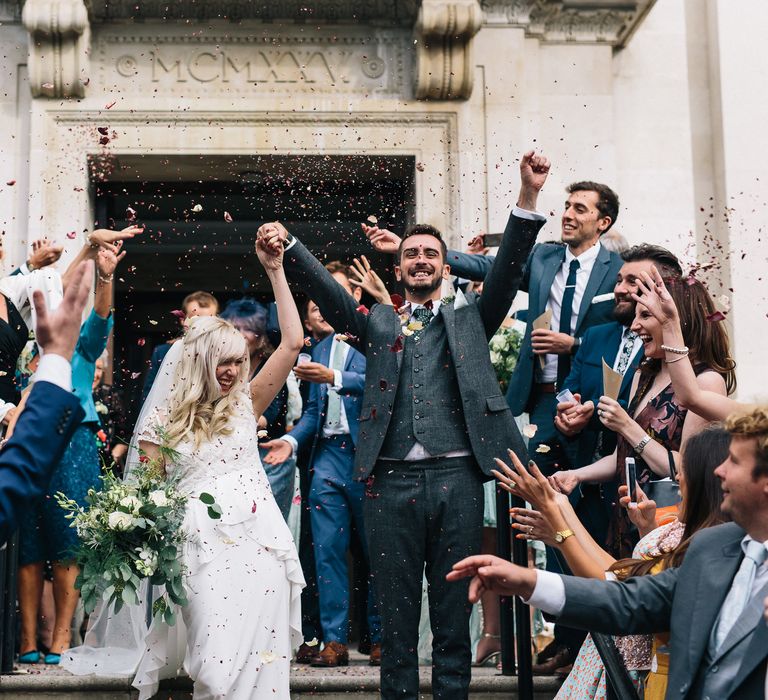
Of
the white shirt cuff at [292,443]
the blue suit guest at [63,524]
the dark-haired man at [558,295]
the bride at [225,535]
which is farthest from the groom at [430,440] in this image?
the blue suit guest at [63,524]

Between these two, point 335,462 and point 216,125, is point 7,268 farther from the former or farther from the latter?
point 335,462

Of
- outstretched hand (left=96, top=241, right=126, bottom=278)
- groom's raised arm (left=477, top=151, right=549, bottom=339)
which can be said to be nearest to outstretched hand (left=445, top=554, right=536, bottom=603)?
groom's raised arm (left=477, top=151, right=549, bottom=339)

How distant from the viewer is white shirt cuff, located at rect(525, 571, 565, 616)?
11.3 ft

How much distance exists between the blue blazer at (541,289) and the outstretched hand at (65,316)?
3657mm

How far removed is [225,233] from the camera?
36.4 feet

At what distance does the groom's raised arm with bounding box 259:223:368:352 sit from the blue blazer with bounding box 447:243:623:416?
0.93 meters

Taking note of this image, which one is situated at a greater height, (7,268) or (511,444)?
(7,268)

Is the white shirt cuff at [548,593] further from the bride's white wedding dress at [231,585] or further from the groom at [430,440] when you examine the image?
the bride's white wedding dress at [231,585]

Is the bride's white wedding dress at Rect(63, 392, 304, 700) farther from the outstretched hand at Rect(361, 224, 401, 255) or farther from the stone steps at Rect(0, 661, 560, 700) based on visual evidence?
the outstretched hand at Rect(361, 224, 401, 255)

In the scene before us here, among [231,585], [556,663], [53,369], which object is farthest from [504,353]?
[53,369]

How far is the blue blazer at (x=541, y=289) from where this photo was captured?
6316mm

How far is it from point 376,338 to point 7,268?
4.03 meters

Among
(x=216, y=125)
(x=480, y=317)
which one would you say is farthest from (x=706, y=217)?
(x=480, y=317)

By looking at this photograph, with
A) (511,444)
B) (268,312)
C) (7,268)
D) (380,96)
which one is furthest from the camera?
(380,96)
